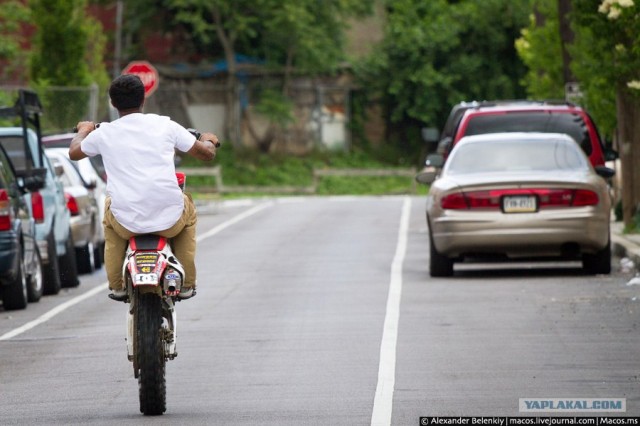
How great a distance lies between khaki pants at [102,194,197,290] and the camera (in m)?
9.88

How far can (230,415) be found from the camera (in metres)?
9.58

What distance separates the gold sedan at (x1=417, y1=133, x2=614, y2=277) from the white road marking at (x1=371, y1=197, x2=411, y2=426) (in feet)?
2.78

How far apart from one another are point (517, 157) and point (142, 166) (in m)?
9.60

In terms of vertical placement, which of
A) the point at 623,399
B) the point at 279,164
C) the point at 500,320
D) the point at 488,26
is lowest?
the point at 279,164

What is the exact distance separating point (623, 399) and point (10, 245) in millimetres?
8406

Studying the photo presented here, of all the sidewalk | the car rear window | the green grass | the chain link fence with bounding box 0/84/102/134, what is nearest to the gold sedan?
the sidewalk

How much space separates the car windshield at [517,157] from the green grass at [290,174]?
3391cm

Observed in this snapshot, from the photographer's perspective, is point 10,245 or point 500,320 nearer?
point 500,320

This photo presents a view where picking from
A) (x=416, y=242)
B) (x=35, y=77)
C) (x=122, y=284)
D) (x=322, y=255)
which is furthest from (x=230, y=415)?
(x=35, y=77)

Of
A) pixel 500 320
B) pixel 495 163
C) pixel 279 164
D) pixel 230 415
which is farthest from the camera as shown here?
pixel 279 164

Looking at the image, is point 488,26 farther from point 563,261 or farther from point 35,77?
point 563,261

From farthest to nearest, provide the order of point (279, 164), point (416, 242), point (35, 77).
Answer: point (279, 164) → point (35, 77) → point (416, 242)

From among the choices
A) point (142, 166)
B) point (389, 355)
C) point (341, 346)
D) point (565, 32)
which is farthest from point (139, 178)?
point (565, 32)

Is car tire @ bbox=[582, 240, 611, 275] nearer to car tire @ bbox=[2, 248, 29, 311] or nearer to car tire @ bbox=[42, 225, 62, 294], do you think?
car tire @ bbox=[42, 225, 62, 294]
